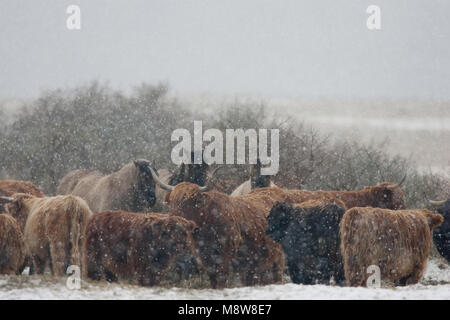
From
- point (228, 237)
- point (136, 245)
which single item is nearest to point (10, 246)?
point (136, 245)

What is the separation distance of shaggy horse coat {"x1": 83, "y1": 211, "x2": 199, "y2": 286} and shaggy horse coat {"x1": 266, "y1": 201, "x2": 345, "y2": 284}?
123cm

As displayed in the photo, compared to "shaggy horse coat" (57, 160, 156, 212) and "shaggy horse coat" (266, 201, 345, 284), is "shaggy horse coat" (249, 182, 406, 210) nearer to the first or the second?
"shaggy horse coat" (266, 201, 345, 284)

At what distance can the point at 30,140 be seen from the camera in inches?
761

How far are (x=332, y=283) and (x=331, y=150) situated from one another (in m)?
8.75

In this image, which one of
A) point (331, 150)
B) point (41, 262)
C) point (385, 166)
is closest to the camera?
point (41, 262)

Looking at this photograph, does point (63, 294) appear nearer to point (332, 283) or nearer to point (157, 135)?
point (332, 283)

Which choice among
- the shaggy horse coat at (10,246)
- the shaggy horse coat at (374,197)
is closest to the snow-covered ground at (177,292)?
the shaggy horse coat at (10,246)

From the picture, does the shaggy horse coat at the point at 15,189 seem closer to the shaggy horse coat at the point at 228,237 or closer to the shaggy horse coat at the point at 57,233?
the shaggy horse coat at the point at 57,233

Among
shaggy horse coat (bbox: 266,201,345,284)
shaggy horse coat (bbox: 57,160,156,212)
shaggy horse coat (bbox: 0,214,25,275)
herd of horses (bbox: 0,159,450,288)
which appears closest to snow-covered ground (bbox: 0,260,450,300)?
herd of horses (bbox: 0,159,450,288)

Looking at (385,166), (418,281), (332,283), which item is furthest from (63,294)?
(385,166)

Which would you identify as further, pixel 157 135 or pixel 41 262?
pixel 157 135

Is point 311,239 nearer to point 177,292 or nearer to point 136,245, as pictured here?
point 177,292

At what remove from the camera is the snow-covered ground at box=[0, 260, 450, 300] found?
8.02 meters
